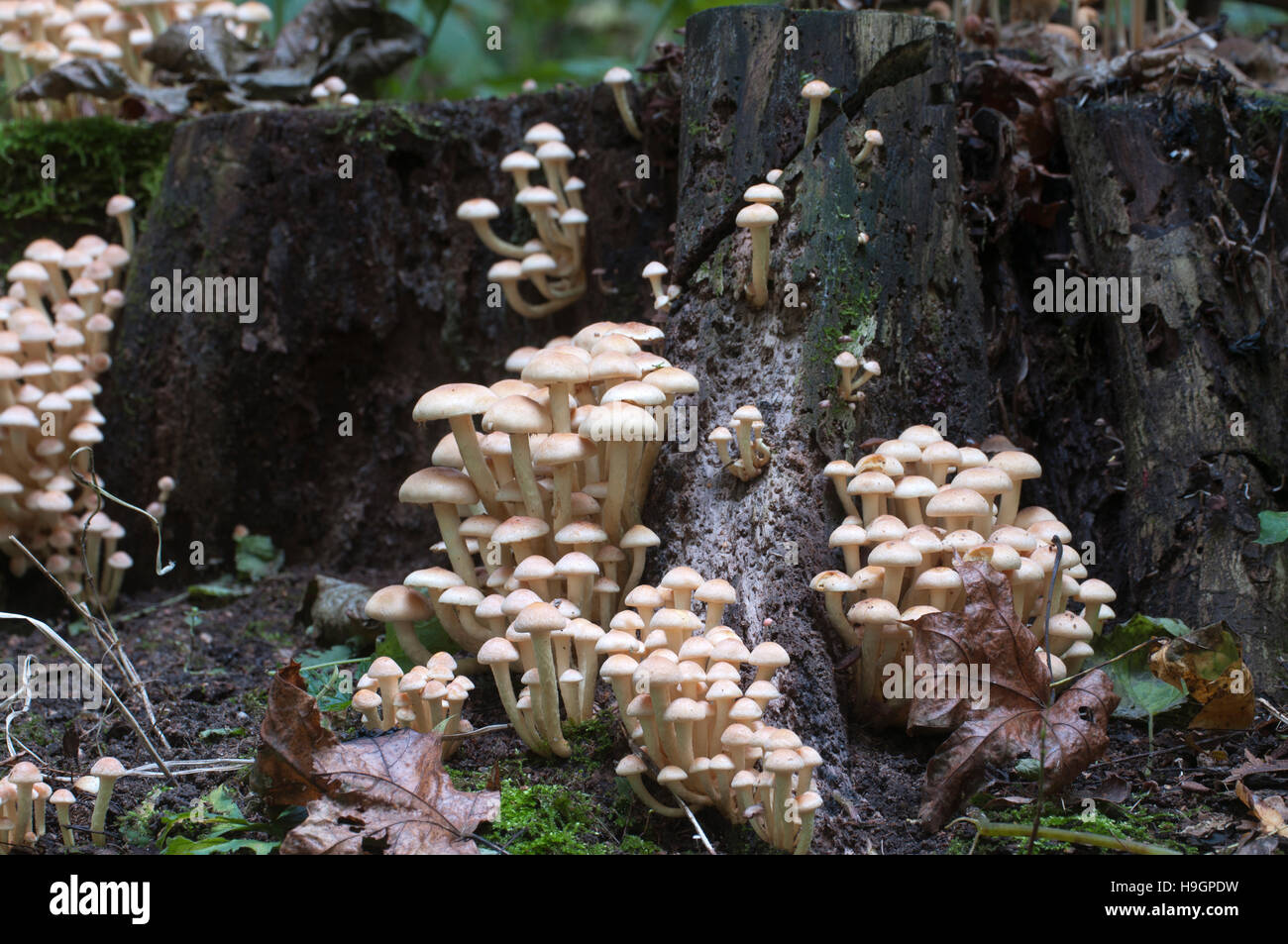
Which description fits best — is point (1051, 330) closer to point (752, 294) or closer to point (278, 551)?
point (752, 294)

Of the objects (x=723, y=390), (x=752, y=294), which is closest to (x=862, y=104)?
(x=752, y=294)

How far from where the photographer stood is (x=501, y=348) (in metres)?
5.61

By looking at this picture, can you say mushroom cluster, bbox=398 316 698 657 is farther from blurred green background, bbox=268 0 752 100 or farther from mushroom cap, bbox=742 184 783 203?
blurred green background, bbox=268 0 752 100

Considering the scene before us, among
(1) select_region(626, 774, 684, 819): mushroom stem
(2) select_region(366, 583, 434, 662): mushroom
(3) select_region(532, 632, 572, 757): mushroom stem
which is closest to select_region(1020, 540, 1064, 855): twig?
(1) select_region(626, 774, 684, 819): mushroom stem

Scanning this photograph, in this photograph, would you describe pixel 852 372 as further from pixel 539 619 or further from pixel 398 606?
pixel 398 606

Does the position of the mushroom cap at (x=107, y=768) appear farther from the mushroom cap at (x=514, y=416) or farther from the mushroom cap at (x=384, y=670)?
the mushroom cap at (x=514, y=416)

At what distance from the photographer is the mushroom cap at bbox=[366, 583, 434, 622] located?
373cm

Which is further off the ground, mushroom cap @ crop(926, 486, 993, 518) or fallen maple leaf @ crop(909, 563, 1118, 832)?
mushroom cap @ crop(926, 486, 993, 518)

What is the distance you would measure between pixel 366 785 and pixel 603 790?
77cm

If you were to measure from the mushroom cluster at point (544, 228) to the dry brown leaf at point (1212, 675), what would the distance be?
320 centimetres

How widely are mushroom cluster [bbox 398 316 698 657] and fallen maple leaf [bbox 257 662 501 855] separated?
545 millimetres

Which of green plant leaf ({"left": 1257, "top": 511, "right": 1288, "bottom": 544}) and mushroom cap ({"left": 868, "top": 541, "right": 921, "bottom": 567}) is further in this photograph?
green plant leaf ({"left": 1257, "top": 511, "right": 1288, "bottom": 544})

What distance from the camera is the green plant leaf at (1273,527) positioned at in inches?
149
